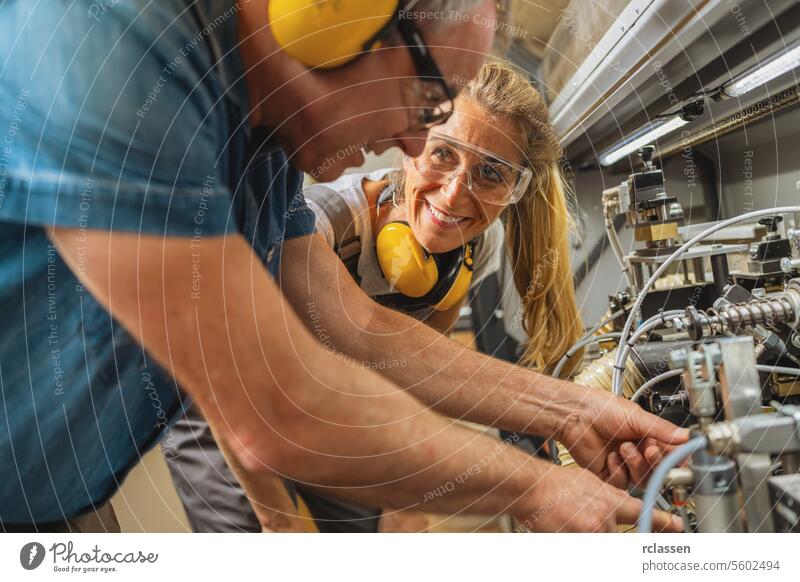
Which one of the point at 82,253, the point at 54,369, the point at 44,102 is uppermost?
the point at 44,102

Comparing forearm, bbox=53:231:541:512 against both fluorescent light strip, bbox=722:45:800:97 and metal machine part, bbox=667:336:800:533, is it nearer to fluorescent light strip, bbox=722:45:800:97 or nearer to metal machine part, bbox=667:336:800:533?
metal machine part, bbox=667:336:800:533

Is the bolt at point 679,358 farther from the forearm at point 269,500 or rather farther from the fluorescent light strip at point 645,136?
the forearm at point 269,500

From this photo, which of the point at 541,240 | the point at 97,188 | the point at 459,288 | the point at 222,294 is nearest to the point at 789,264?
the point at 541,240

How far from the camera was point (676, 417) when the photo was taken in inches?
25.5

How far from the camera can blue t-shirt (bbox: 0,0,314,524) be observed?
1.77ft

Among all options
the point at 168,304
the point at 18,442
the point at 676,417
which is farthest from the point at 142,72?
the point at 676,417

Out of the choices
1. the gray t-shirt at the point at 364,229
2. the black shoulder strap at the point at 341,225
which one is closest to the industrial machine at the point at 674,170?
the gray t-shirt at the point at 364,229

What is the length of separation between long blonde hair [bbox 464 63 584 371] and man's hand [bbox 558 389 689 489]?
0.07 m

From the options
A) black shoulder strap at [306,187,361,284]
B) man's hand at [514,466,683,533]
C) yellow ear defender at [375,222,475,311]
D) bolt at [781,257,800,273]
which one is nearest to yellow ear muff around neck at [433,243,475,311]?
yellow ear defender at [375,222,475,311]

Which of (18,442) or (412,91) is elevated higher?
(412,91)

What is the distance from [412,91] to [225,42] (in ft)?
0.67

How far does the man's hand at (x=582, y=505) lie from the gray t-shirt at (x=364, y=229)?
0.87 ft

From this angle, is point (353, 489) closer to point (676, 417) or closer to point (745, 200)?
point (676, 417)

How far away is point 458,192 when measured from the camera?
667 millimetres
